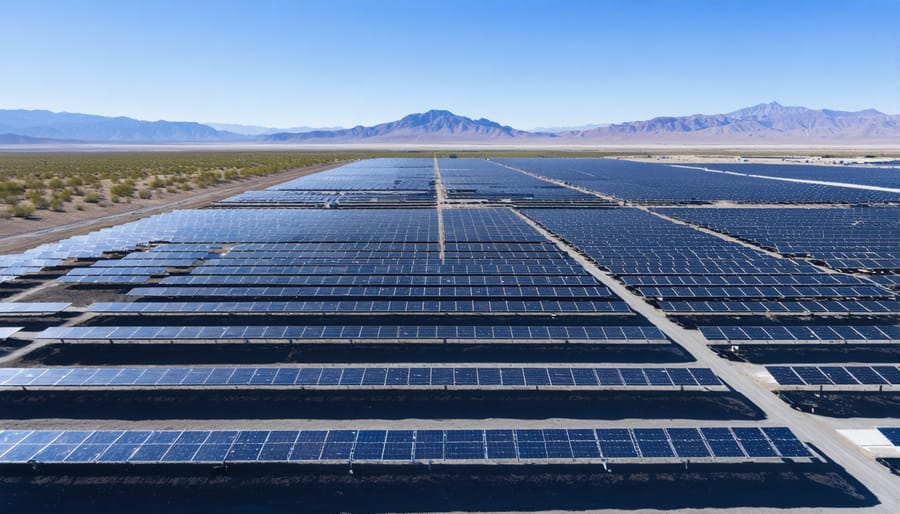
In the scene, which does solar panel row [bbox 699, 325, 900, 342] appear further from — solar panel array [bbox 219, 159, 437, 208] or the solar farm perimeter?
solar panel array [bbox 219, 159, 437, 208]

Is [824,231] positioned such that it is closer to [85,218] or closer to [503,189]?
[503,189]

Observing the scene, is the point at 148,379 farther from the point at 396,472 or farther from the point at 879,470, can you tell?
the point at 879,470

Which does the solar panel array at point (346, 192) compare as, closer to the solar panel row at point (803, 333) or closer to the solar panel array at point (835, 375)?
the solar panel row at point (803, 333)

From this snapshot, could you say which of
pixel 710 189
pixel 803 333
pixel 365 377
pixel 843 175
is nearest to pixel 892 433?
pixel 803 333

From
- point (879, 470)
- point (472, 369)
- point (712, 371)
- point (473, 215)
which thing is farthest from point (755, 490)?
point (473, 215)

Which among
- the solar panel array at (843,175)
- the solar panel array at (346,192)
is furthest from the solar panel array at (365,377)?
the solar panel array at (843,175)

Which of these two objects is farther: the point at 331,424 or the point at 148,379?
the point at 148,379
